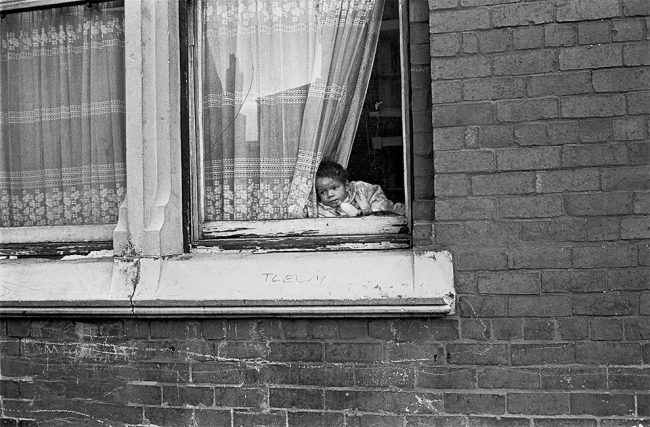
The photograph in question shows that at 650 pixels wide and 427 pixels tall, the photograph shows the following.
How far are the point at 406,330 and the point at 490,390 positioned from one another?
1.51 feet

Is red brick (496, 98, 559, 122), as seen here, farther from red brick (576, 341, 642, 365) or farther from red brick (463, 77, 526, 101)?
red brick (576, 341, 642, 365)

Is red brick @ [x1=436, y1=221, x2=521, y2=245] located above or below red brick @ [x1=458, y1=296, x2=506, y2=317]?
Result: above

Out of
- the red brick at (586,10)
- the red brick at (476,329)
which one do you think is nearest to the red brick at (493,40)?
the red brick at (586,10)

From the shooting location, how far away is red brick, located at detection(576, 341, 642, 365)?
9.96 ft

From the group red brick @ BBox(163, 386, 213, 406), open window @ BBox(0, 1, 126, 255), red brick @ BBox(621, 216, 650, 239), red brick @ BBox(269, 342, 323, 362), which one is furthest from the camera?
open window @ BBox(0, 1, 126, 255)

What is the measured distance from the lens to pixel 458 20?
3.21 m

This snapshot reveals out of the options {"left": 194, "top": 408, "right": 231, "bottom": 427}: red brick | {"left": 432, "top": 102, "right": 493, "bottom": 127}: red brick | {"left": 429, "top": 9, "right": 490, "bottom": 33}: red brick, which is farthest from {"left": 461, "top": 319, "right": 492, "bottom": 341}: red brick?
{"left": 429, "top": 9, "right": 490, "bottom": 33}: red brick

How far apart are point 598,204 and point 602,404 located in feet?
2.88

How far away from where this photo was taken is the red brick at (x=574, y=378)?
3.06 metres

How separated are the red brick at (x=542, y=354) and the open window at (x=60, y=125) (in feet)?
7.46

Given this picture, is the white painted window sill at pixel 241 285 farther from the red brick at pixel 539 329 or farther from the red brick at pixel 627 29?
the red brick at pixel 627 29

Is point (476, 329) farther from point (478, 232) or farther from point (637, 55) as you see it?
point (637, 55)

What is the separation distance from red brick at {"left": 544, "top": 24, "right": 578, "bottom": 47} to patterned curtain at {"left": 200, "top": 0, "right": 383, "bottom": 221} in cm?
92

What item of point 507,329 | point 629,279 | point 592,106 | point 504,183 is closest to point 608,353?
point 629,279
